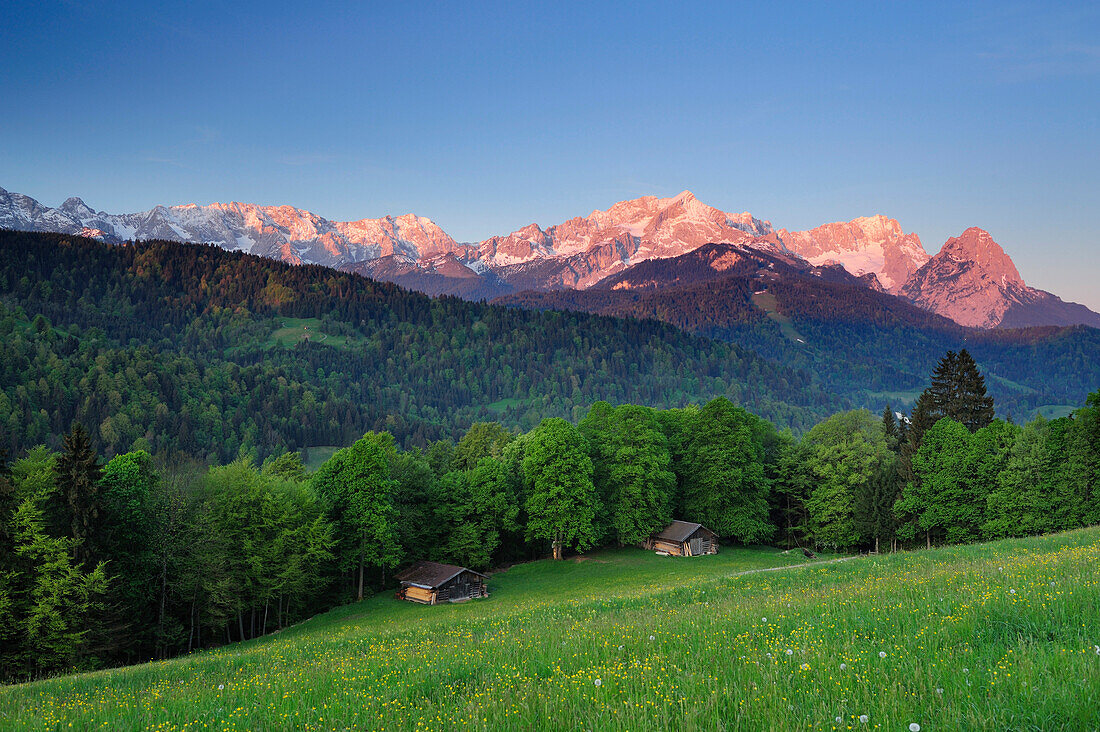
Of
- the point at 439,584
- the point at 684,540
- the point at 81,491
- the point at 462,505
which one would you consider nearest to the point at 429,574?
the point at 439,584

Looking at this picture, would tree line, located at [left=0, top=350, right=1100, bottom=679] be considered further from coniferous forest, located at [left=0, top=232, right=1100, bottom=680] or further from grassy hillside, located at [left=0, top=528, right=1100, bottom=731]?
grassy hillside, located at [left=0, top=528, right=1100, bottom=731]

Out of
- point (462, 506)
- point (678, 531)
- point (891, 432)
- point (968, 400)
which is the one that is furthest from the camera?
point (891, 432)

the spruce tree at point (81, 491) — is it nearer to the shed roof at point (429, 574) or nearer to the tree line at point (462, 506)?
the tree line at point (462, 506)

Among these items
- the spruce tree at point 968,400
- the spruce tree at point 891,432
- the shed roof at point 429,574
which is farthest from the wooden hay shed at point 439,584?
the spruce tree at point 968,400

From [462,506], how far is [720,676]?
191 feet

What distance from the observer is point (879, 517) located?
2554 inches

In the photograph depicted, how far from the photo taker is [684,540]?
66.9m

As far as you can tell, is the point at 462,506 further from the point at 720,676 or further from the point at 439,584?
the point at 720,676

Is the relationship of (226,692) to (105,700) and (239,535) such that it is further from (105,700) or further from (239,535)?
(239,535)

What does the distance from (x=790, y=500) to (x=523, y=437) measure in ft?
115

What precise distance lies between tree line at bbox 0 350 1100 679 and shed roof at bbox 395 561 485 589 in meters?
1.72

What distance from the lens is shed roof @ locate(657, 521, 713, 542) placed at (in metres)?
67.0

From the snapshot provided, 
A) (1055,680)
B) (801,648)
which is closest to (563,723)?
(801,648)

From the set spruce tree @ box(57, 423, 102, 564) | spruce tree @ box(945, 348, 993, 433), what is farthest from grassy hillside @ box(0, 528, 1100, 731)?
spruce tree @ box(945, 348, 993, 433)
